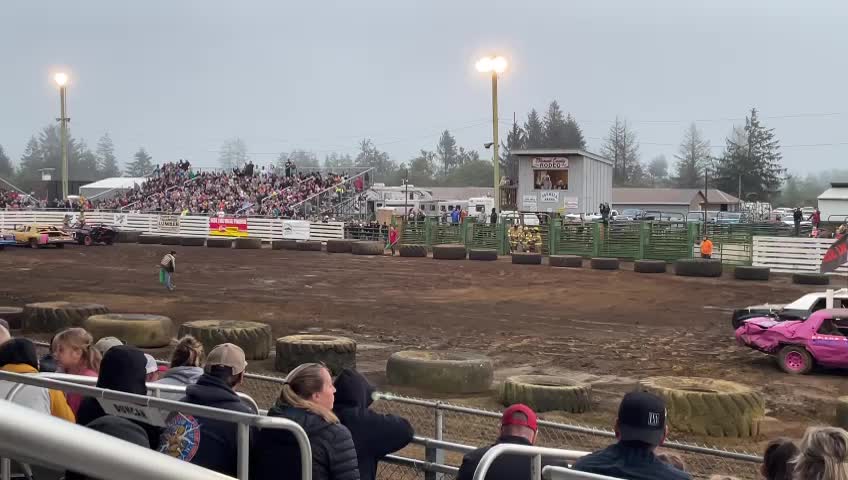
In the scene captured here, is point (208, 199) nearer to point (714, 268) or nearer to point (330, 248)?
point (330, 248)

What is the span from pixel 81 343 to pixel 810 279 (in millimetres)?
26293

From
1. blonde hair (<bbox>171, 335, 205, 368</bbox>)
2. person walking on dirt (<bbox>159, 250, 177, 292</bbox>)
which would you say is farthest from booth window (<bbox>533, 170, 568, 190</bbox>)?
blonde hair (<bbox>171, 335, 205, 368</bbox>)

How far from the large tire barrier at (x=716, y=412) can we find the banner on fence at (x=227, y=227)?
36.3 metres

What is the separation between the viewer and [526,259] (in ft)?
112

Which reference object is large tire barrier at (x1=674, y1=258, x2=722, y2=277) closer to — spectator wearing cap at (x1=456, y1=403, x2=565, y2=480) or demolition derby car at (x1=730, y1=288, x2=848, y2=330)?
demolition derby car at (x1=730, y1=288, x2=848, y2=330)

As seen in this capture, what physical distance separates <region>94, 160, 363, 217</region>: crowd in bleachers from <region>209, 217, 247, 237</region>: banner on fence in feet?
11.0

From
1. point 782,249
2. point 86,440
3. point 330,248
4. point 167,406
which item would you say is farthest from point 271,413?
point 330,248

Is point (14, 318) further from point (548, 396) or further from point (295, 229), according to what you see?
point (295, 229)

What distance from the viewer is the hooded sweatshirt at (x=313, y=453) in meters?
4.13

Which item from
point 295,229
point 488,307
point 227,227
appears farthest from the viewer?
point 227,227

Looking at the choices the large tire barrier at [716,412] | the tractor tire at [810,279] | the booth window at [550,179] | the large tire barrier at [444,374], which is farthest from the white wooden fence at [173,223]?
the large tire barrier at [716,412]

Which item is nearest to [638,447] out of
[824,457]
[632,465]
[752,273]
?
[632,465]

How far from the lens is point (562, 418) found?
1089 cm

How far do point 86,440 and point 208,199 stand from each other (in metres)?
54.5
